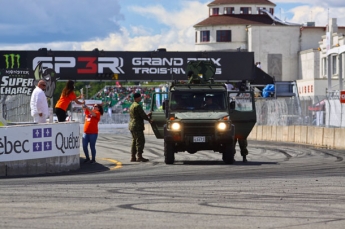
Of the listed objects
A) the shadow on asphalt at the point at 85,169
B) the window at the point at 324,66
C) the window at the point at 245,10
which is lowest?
the shadow on asphalt at the point at 85,169

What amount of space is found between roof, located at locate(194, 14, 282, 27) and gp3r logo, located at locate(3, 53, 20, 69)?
65.3m

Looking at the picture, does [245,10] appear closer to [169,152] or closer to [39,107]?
[169,152]

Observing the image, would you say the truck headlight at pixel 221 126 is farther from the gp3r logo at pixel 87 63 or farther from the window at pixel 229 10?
the window at pixel 229 10

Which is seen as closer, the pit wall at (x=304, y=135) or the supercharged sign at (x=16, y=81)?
the pit wall at (x=304, y=135)

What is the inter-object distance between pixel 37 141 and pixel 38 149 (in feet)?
0.57

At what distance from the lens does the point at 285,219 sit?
409 inches

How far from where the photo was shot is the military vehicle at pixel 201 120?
2109 centimetres

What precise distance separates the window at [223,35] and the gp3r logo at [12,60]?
6548 cm

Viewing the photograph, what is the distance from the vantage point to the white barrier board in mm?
17828

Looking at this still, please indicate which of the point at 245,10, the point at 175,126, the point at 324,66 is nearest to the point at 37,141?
the point at 175,126

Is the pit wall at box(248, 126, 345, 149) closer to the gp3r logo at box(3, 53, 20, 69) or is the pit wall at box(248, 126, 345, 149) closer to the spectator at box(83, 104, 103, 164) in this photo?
the spectator at box(83, 104, 103, 164)

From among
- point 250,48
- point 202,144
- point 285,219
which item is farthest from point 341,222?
point 250,48

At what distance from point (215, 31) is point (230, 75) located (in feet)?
208

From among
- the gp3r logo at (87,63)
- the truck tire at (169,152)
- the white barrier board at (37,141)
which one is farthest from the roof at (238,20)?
the white barrier board at (37,141)
